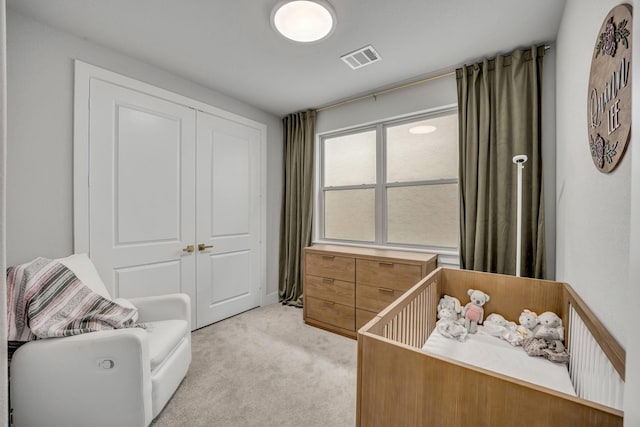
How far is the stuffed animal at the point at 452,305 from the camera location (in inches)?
74.3

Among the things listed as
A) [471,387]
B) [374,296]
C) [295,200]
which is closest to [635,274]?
[471,387]

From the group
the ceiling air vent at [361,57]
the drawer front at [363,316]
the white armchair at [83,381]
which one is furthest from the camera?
the drawer front at [363,316]

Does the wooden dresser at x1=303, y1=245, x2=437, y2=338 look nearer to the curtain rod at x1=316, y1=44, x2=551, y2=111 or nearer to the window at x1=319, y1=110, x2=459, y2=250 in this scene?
the window at x1=319, y1=110, x2=459, y2=250

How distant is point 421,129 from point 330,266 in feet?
5.51

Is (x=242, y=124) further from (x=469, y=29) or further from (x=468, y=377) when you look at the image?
(x=468, y=377)

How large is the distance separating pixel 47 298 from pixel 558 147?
10.6 feet

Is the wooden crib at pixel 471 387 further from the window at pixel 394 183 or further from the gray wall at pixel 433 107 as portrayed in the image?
the window at pixel 394 183

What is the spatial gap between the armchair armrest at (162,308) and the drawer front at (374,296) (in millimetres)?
1455

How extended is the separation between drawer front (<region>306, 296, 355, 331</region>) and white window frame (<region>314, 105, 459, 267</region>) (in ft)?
2.55

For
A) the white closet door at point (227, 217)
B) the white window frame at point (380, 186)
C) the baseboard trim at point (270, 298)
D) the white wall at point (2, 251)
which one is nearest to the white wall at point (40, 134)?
the white closet door at point (227, 217)

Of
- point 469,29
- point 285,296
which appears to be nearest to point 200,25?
point 469,29

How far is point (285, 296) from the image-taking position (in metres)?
3.46

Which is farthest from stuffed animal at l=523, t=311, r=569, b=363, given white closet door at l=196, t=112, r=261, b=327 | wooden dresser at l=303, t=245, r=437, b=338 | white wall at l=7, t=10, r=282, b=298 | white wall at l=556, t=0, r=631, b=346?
white wall at l=7, t=10, r=282, b=298

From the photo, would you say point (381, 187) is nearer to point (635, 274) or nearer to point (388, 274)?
point (388, 274)
